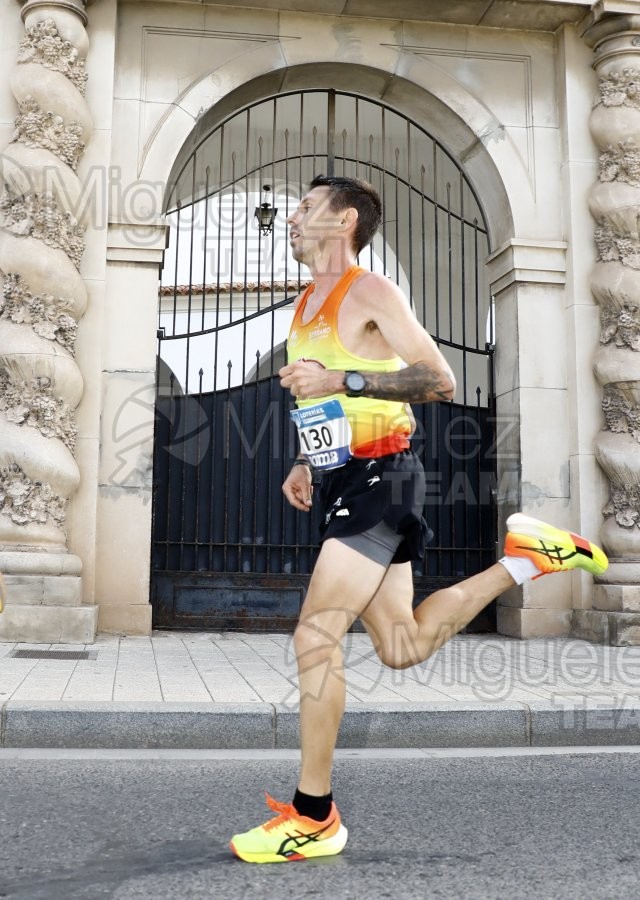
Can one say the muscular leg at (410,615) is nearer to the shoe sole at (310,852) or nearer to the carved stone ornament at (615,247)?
the shoe sole at (310,852)

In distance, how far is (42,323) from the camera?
7.72m

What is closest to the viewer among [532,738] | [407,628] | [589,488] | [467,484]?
[407,628]

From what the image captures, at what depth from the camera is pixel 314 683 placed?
2828 mm

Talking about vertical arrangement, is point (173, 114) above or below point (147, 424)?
above

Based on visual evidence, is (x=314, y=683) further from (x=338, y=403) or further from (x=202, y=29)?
(x=202, y=29)

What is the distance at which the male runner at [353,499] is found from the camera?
9.25 feet

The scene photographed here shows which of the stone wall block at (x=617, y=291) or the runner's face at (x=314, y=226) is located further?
the stone wall block at (x=617, y=291)

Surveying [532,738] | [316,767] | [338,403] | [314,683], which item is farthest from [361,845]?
[532,738]

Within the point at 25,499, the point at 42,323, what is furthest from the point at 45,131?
the point at 25,499

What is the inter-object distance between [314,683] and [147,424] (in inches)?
222

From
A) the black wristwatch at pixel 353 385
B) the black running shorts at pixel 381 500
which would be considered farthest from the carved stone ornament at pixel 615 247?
the black wristwatch at pixel 353 385

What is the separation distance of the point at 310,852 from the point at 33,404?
5473mm

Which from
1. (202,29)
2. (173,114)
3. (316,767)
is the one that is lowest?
(316,767)

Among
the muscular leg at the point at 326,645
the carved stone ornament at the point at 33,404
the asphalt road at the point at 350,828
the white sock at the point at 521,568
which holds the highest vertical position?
the carved stone ornament at the point at 33,404
